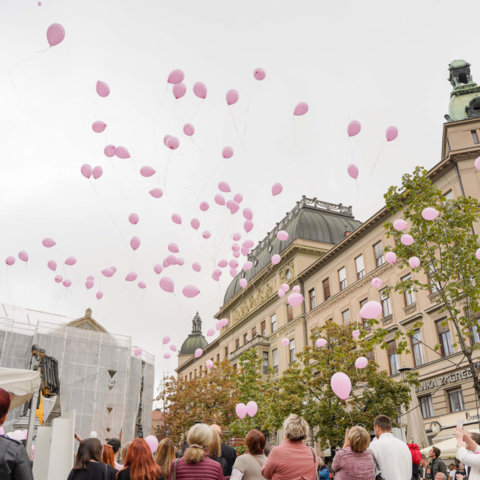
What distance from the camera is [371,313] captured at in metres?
12.4

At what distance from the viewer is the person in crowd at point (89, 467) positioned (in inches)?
174

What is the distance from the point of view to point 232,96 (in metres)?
11.5

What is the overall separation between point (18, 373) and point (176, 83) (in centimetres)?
708

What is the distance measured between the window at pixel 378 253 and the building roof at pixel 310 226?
810 cm

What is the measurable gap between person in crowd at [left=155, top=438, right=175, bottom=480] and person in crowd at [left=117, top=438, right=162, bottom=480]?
0.41 feet

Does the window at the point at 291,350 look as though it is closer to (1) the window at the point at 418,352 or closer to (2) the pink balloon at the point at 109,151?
(1) the window at the point at 418,352

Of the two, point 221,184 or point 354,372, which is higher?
point 221,184

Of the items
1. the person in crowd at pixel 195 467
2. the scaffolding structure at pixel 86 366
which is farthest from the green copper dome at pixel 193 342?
the person in crowd at pixel 195 467

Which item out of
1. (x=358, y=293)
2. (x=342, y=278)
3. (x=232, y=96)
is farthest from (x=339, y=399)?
(x=232, y=96)

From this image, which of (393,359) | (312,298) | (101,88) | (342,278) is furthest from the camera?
(312,298)

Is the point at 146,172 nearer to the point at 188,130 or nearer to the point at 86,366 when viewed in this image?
the point at 188,130

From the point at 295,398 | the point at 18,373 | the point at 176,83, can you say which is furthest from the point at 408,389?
the point at 18,373

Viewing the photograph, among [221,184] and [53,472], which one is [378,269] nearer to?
[221,184]

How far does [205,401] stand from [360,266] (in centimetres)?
1527
